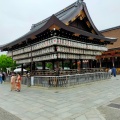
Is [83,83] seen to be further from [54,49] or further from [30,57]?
[30,57]

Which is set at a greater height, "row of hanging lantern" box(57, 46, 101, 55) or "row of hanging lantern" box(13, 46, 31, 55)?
"row of hanging lantern" box(13, 46, 31, 55)

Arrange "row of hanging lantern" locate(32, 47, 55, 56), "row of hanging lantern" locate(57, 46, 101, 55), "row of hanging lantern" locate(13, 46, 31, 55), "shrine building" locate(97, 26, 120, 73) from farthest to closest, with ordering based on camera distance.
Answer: "shrine building" locate(97, 26, 120, 73) → "row of hanging lantern" locate(13, 46, 31, 55) → "row of hanging lantern" locate(32, 47, 55, 56) → "row of hanging lantern" locate(57, 46, 101, 55)

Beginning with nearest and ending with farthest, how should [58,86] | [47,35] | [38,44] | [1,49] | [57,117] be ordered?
[57,117], [58,86], [47,35], [38,44], [1,49]

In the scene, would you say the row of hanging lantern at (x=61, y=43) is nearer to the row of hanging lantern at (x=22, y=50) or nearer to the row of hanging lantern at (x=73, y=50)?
the row of hanging lantern at (x=22, y=50)

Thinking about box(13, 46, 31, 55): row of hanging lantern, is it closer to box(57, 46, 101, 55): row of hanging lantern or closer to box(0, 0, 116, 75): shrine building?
box(0, 0, 116, 75): shrine building

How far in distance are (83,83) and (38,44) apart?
5682 mm

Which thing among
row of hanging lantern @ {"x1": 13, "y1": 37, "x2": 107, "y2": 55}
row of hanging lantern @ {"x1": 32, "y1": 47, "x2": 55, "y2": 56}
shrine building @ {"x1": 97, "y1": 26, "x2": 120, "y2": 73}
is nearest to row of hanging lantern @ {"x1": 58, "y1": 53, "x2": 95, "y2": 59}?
row of hanging lantern @ {"x1": 32, "y1": 47, "x2": 55, "y2": 56}

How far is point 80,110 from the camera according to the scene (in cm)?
789

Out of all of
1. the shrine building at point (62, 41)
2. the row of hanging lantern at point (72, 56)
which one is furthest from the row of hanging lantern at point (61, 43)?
the row of hanging lantern at point (72, 56)

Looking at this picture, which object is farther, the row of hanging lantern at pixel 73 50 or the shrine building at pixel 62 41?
the row of hanging lantern at pixel 73 50

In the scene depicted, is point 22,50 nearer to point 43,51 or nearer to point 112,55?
point 43,51

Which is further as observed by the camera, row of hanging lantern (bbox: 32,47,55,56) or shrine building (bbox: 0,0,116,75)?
row of hanging lantern (bbox: 32,47,55,56)

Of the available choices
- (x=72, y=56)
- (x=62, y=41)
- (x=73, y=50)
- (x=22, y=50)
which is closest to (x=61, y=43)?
(x=62, y=41)

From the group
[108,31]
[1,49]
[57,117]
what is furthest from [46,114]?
[108,31]
